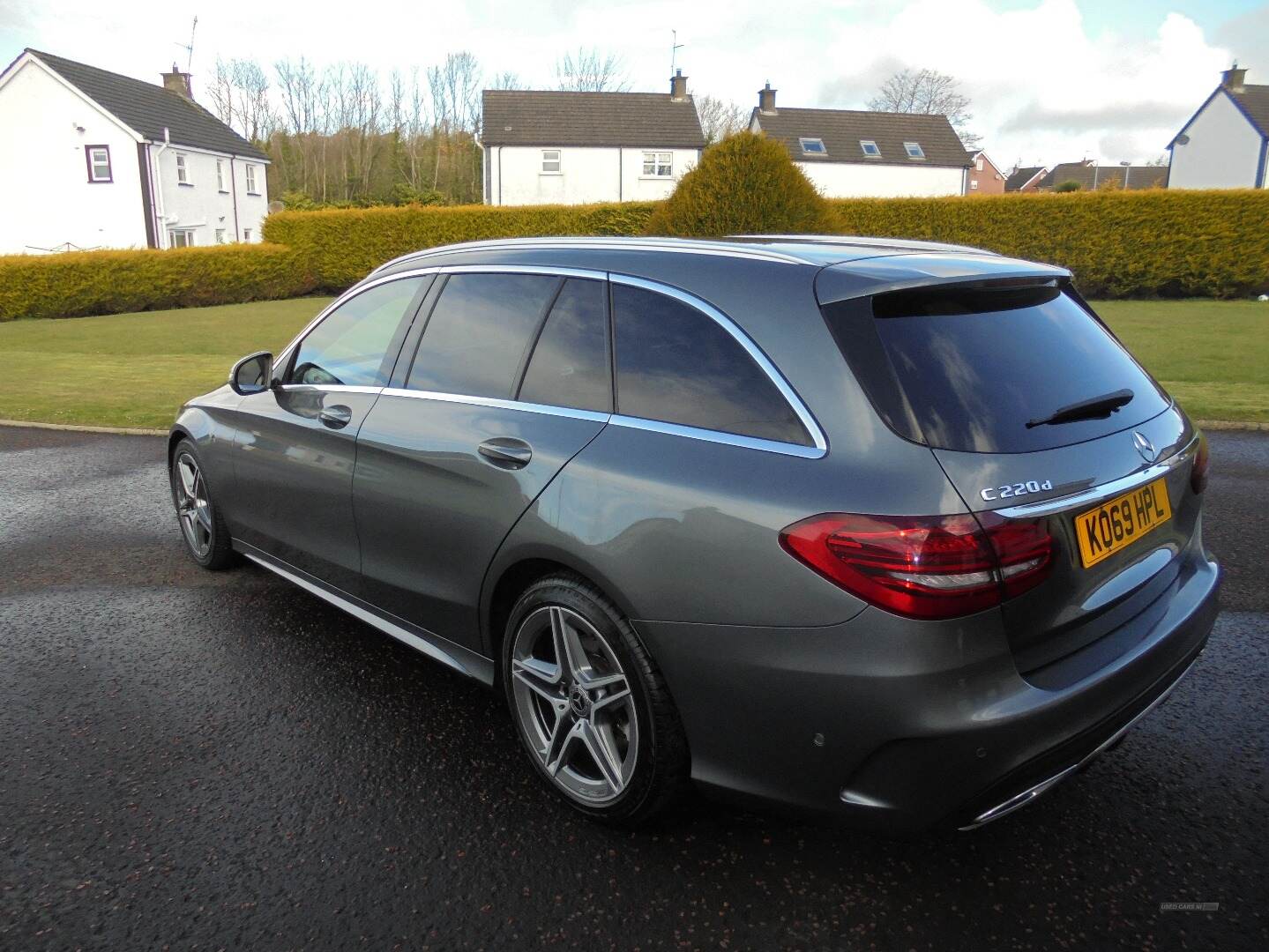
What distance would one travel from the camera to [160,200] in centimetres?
3822

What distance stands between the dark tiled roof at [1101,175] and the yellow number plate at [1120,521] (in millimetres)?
89780

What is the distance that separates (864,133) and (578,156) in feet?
55.6

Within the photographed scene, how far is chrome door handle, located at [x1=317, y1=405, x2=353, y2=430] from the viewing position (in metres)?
3.75

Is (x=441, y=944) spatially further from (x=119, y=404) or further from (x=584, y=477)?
(x=119, y=404)

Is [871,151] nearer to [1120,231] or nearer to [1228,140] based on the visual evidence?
[1228,140]

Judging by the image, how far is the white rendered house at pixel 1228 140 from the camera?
49.9 meters

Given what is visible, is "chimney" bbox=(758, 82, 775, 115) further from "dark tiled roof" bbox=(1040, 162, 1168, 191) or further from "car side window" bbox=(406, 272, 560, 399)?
"car side window" bbox=(406, 272, 560, 399)

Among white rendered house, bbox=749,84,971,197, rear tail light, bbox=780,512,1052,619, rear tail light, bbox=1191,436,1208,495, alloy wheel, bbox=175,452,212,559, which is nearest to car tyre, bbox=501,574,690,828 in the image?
rear tail light, bbox=780,512,1052,619

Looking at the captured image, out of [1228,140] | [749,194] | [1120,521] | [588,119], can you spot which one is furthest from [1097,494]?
[1228,140]

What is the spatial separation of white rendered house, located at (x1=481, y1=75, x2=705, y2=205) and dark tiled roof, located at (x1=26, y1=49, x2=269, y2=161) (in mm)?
12251

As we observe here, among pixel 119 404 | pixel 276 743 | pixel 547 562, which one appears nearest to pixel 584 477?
pixel 547 562

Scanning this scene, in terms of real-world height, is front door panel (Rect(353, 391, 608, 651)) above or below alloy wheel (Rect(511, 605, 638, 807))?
above

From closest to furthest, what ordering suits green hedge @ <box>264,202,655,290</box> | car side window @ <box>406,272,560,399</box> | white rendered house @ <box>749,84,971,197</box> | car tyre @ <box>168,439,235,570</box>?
car side window @ <box>406,272,560,399</box>
car tyre @ <box>168,439,235,570</box>
green hedge @ <box>264,202,655,290</box>
white rendered house @ <box>749,84,971,197</box>

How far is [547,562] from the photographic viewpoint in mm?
2879
